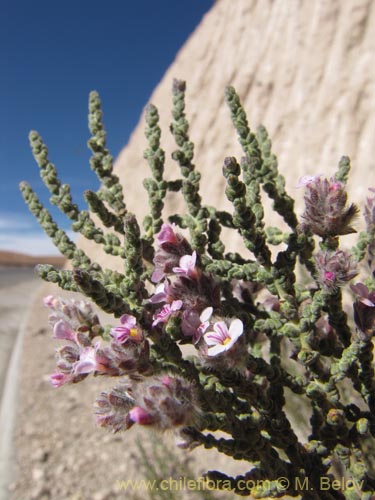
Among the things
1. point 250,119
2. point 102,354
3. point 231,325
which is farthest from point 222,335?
point 250,119

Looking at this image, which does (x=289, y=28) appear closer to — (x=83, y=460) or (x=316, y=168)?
(x=316, y=168)

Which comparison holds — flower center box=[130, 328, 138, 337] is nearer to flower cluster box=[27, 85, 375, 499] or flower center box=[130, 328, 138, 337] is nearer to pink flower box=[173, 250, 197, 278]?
flower cluster box=[27, 85, 375, 499]

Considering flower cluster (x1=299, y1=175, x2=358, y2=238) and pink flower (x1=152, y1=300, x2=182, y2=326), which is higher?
flower cluster (x1=299, y1=175, x2=358, y2=238)

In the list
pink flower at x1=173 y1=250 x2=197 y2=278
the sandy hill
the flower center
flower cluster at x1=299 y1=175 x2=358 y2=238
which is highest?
the sandy hill

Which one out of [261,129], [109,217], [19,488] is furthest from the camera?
[19,488]

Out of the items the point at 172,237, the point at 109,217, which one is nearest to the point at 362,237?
the point at 172,237

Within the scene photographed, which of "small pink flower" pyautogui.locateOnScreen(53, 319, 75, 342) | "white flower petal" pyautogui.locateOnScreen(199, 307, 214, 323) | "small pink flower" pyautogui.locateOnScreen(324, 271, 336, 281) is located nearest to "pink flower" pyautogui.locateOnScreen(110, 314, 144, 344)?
"white flower petal" pyautogui.locateOnScreen(199, 307, 214, 323)

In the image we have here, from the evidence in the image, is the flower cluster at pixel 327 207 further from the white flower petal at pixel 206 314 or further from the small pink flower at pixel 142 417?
the small pink flower at pixel 142 417

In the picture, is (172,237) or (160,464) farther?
(160,464)
